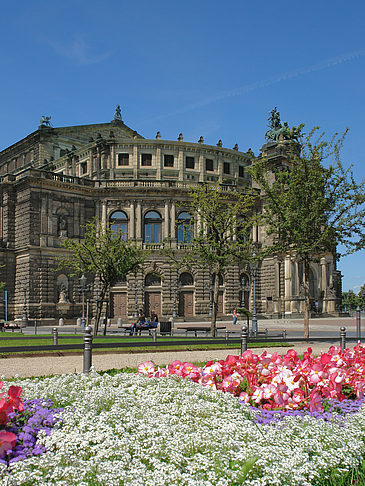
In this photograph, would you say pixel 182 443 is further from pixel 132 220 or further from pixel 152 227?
pixel 152 227

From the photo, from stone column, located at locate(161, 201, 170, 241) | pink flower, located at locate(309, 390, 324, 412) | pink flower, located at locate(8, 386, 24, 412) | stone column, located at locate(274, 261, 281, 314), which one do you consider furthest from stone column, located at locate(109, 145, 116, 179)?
pink flower, located at locate(8, 386, 24, 412)

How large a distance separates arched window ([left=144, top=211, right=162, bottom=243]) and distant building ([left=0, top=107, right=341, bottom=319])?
12cm

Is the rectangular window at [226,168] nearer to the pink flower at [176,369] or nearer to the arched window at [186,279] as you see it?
A: the arched window at [186,279]

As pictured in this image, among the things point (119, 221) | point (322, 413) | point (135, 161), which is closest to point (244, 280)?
point (119, 221)

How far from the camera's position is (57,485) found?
4.31m

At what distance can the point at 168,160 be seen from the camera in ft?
223

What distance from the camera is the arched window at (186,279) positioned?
199 feet

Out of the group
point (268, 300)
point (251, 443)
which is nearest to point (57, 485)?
A: point (251, 443)

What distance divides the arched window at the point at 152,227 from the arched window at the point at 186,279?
5244mm

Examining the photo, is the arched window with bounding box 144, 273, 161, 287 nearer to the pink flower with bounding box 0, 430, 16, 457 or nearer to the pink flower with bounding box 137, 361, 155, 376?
the pink flower with bounding box 137, 361, 155, 376

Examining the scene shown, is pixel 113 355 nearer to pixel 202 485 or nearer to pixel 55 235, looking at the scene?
pixel 202 485

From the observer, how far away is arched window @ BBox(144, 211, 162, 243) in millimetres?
61812

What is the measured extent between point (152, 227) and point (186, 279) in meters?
7.51

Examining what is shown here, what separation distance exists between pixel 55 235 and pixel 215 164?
2484 cm
